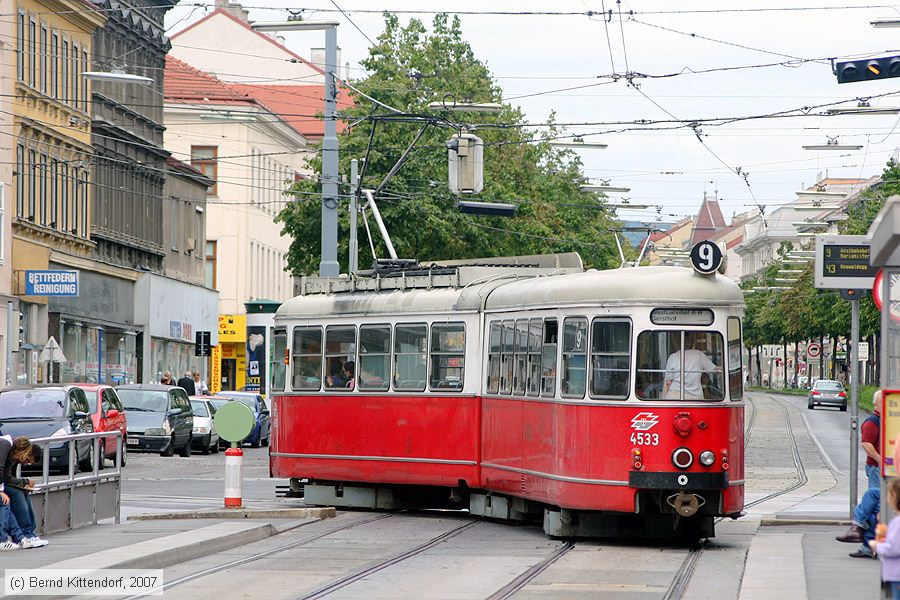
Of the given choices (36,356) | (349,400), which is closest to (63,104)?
(36,356)

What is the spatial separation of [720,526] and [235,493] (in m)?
5.52

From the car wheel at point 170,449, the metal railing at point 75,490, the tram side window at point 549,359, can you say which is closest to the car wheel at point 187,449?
the car wheel at point 170,449

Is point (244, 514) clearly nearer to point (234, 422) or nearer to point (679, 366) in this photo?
point (234, 422)

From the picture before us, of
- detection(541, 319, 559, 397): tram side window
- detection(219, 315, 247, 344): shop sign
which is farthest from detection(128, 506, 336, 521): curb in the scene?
detection(219, 315, 247, 344): shop sign

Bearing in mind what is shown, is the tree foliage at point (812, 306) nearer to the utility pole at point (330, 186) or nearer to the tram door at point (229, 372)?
the tram door at point (229, 372)

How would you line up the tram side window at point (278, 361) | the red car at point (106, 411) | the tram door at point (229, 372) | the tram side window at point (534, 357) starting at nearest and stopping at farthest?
the tram side window at point (534, 357) < the tram side window at point (278, 361) < the red car at point (106, 411) < the tram door at point (229, 372)

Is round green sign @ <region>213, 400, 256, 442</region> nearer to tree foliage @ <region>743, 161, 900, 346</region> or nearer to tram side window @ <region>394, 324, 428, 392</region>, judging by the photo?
tram side window @ <region>394, 324, 428, 392</region>

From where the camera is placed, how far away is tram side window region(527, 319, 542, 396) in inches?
781

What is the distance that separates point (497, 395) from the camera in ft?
68.9

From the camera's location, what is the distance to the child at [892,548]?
10.2 meters

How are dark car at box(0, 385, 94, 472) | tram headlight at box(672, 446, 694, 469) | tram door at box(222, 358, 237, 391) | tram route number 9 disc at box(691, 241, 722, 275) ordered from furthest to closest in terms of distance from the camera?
1. tram door at box(222, 358, 237, 391)
2. dark car at box(0, 385, 94, 472)
3. tram route number 9 disc at box(691, 241, 722, 275)
4. tram headlight at box(672, 446, 694, 469)

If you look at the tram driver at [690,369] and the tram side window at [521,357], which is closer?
the tram driver at [690,369]

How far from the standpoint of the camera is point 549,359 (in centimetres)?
1955

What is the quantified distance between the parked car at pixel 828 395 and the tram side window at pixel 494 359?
210 ft
